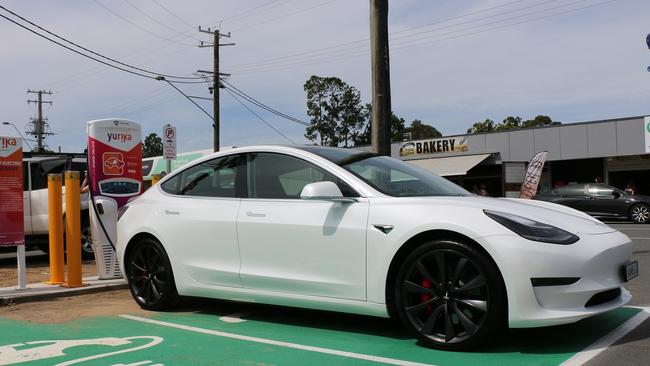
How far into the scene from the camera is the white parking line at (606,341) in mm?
3906

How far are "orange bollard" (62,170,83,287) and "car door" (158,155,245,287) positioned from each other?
2.08 metres

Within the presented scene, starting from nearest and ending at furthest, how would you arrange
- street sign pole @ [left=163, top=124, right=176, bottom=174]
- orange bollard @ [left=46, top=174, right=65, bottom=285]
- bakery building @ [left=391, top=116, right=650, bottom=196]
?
orange bollard @ [left=46, top=174, right=65, bottom=285] < street sign pole @ [left=163, top=124, right=176, bottom=174] < bakery building @ [left=391, top=116, right=650, bottom=196]

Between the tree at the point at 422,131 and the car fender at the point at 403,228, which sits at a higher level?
the tree at the point at 422,131

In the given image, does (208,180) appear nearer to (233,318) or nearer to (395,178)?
(233,318)

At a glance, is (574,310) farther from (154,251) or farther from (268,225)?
(154,251)

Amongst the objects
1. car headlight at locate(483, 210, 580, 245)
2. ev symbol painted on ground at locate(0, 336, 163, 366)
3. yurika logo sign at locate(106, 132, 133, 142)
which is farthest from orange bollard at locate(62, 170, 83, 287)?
car headlight at locate(483, 210, 580, 245)

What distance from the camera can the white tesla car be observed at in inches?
156

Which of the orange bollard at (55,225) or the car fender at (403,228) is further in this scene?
the orange bollard at (55,225)

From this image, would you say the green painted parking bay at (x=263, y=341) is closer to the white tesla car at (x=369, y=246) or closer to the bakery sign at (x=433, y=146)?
the white tesla car at (x=369, y=246)

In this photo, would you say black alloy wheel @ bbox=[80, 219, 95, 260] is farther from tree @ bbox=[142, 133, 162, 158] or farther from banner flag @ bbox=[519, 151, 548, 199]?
tree @ bbox=[142, 133, 162, 158]

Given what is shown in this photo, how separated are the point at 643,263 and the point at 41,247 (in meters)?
10.5

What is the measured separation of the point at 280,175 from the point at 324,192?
2.74 feet

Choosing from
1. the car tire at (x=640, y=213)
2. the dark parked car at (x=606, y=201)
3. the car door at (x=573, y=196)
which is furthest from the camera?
the car door at (x=573, y=196)

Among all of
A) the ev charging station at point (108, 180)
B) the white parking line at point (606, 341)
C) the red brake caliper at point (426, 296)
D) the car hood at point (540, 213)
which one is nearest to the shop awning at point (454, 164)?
the ev charging station at point (108, 180)
